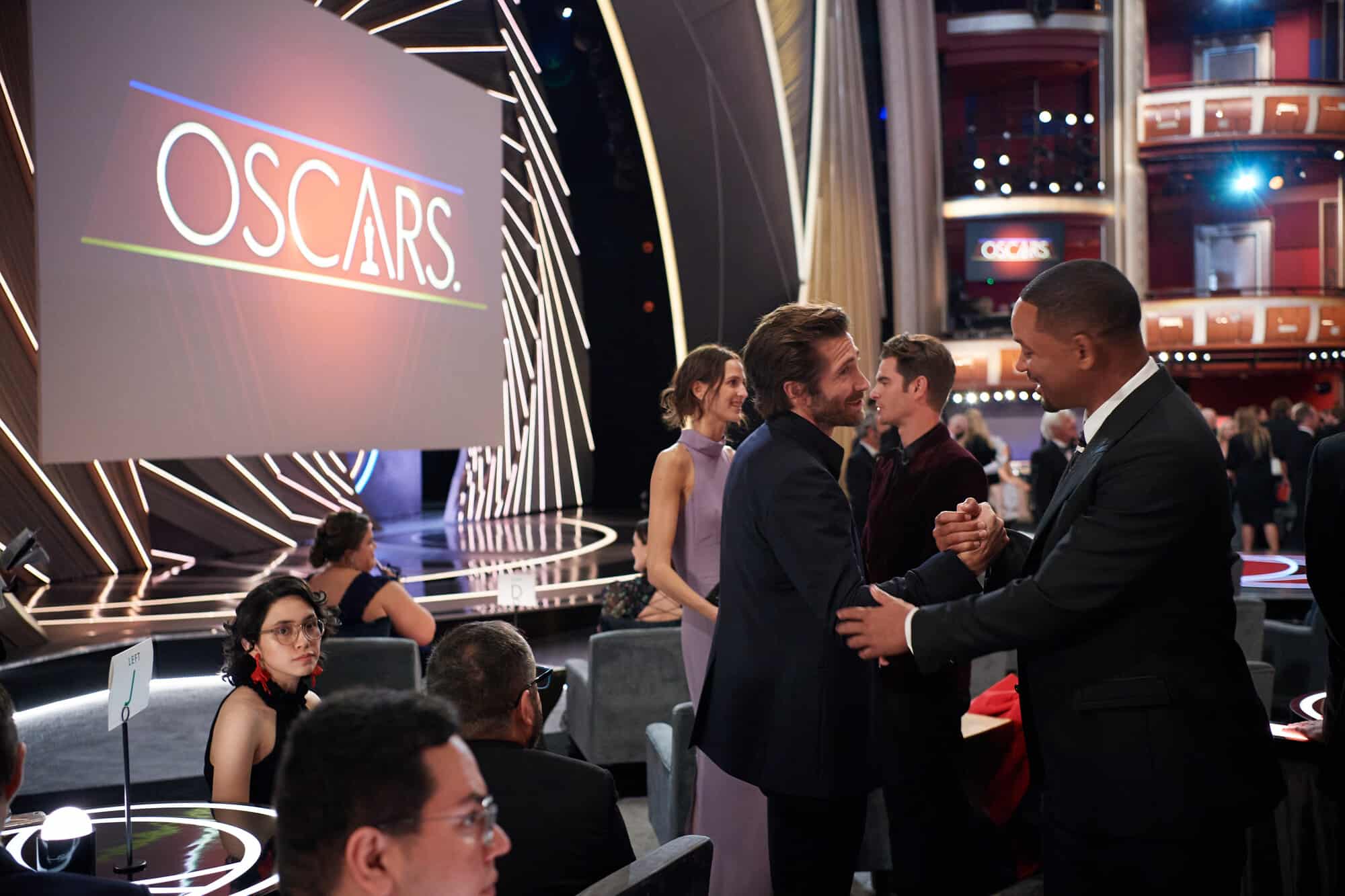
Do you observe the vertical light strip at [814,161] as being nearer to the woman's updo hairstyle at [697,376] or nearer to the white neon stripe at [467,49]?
the white neon stripe at [467,49]

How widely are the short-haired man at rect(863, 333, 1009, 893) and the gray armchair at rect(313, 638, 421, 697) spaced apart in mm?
1744

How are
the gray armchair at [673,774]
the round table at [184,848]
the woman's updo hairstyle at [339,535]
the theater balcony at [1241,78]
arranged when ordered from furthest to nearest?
the theater balcony at [1241,78]
the woman's updo hairstyle at [339,535]
the gray armchair at [673,774]
the round table at [184,848]

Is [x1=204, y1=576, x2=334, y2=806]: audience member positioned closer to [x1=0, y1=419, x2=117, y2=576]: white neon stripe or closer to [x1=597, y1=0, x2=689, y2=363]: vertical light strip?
[x1=0, y1=419, x2=117, y2=576]: white neon stripe

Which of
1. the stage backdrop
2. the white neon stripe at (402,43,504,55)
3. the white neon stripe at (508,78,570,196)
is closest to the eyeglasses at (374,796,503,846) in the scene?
the stage backdrop

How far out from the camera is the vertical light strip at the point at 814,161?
11.9m

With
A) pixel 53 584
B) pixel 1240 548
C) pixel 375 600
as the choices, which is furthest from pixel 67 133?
pixel 1240 548

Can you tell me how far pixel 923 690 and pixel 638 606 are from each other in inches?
73.0

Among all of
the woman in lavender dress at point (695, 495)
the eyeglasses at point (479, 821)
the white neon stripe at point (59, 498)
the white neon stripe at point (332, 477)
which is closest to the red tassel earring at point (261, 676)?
the woman in lavender dress at point (695, 495)

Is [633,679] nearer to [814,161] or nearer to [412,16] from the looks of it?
[412,16]

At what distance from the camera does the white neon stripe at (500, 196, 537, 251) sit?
1220 centimetres

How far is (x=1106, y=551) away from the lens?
1.65m

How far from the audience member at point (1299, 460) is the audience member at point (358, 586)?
708 centimetres

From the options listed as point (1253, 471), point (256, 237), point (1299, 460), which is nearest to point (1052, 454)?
point (1253, 471)

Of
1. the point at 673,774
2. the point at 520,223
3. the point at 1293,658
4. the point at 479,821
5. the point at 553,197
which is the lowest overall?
the point at 1293,658
